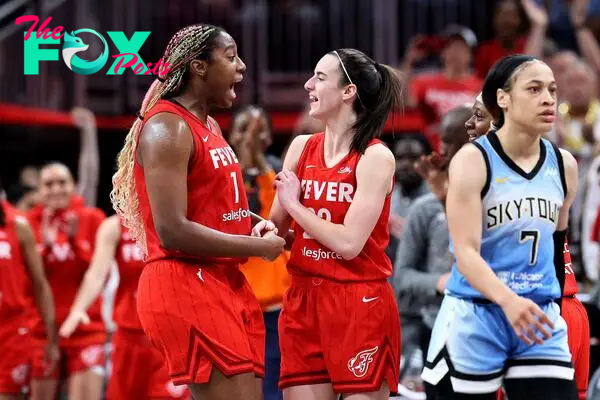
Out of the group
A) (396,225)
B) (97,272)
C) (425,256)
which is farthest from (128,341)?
(425,256)

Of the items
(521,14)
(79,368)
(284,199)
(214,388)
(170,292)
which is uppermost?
(521,14)

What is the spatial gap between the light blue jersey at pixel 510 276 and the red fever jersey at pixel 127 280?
136 inches

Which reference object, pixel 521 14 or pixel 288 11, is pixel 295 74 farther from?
pixel 521 14

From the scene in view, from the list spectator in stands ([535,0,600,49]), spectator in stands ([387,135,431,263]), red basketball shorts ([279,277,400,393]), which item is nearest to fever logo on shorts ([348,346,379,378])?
red basketball shorts ([279,277,400,393])

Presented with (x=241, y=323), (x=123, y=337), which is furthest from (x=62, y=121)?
(x=241, y=323)

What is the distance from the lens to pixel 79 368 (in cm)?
785

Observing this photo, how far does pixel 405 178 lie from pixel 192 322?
424cm

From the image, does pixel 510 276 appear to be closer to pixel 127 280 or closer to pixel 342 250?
pixel 342 250

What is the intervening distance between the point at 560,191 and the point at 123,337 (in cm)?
383

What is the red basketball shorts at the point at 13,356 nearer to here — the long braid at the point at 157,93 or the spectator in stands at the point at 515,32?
the long braid at the point at 157,93

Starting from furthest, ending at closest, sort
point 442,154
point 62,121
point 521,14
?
point 62,121 → point 521,14 → point 442,154

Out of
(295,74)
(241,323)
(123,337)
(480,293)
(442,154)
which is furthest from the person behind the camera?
(295,74)

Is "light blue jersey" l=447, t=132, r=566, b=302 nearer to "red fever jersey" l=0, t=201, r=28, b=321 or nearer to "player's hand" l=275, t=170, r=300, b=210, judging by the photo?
"player's hand" l=275, t=170, r=300, b=210

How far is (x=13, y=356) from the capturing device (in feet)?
24.6
